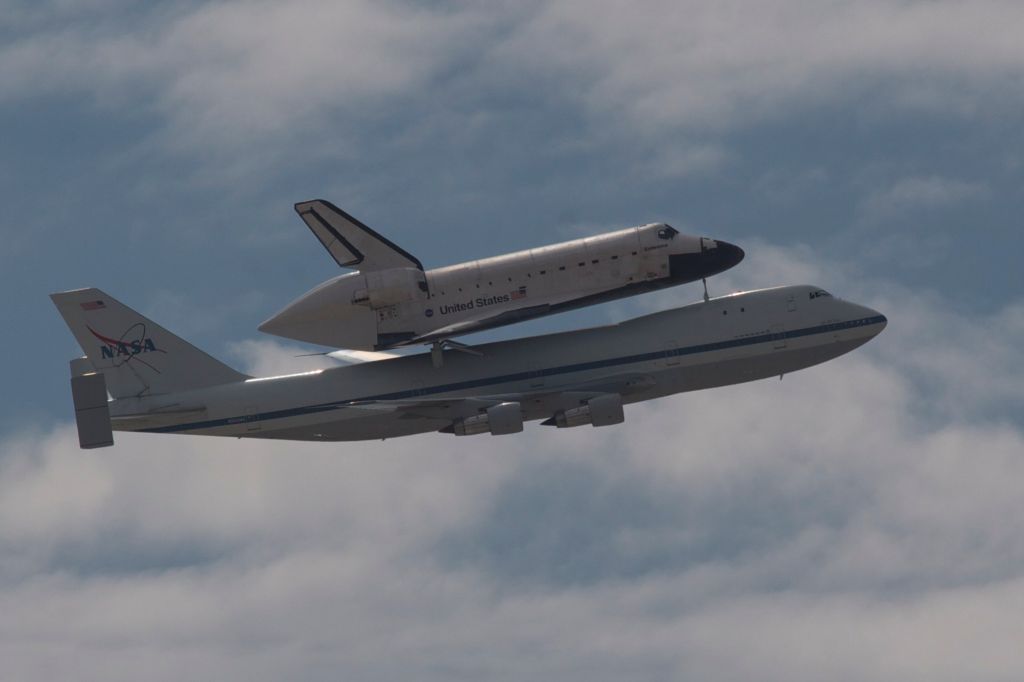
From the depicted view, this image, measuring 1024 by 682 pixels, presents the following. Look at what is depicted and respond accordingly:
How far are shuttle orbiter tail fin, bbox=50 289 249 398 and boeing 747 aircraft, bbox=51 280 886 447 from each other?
0.62ft

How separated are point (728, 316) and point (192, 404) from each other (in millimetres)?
31143

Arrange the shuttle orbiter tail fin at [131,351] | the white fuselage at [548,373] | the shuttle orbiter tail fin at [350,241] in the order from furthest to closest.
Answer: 1. the shuttle orbiter tail fin at [131,351]
2. the white fuselage at [548,373]
3. the shuttle orbiter tail fin at [350,241]

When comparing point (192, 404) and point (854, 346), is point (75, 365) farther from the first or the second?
point (854, 346)

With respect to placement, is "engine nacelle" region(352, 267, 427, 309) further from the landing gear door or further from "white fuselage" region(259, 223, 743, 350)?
the landing gear door

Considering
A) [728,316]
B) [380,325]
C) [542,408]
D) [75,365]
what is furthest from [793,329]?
[75,365]

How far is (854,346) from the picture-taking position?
91.4 m

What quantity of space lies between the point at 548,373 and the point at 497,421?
425cm

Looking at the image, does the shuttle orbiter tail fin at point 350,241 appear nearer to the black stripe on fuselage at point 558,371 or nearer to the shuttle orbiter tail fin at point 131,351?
the black stripe on fuselage at point 558,371

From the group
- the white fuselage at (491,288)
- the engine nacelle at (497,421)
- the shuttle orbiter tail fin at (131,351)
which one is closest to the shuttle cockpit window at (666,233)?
the white fuselage at (491,288)

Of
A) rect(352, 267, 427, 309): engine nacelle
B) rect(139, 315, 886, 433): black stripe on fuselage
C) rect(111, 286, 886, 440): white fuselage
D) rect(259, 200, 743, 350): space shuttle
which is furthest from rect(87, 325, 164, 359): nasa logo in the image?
rect(352, 267, 427, 309): engine nacelle

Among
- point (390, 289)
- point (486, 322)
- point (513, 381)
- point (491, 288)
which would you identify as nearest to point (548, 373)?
point (513, 381)

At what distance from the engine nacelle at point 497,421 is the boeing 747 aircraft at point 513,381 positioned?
8 centimetres

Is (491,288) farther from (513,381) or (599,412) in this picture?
(599,412)

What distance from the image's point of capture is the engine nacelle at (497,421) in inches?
3430
